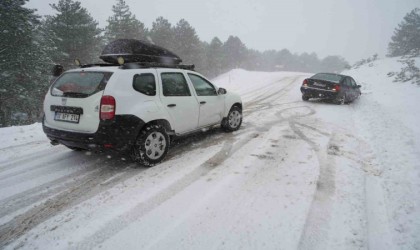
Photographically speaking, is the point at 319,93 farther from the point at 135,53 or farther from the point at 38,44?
the point at 38,44

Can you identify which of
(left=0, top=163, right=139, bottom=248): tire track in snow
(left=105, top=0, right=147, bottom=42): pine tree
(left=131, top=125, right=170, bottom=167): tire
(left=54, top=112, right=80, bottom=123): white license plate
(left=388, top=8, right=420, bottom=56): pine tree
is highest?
(left=388, top=8, right=420, bottom=56): pine tree

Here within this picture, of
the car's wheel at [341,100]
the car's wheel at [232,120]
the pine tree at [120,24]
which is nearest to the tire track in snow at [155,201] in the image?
the car's wheel at [232,120]

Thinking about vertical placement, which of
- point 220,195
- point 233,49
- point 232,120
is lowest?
point 220,195

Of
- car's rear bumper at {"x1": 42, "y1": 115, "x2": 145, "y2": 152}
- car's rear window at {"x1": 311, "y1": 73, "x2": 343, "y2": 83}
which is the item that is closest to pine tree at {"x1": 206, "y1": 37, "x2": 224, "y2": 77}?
car's rear window at {"x1": 311, "y1": 73, "x2": 343, "y2": 83}

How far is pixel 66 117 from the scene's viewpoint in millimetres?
4375

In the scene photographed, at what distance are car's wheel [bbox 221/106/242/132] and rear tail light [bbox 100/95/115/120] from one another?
329cm

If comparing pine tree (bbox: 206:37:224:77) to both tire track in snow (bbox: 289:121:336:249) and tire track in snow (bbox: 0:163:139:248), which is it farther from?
tire track in snow (bbox: 0:163:139:248)

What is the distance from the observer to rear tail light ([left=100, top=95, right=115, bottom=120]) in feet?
13.4

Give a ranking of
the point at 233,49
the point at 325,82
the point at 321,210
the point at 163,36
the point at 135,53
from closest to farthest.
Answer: the point at 321,210, the point at 135,53, the point at 325,82, the point at 163,36, the point at 233,49

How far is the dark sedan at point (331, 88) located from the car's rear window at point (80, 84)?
10577 mm

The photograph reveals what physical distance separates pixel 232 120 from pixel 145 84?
10.0 feet

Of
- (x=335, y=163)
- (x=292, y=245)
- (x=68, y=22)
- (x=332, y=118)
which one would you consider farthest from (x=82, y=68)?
(x=68, y=22)

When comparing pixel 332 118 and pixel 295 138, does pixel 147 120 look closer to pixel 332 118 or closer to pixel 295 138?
pixel 295 138

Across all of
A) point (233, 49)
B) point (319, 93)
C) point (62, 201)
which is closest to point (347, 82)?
point (319, 93)
